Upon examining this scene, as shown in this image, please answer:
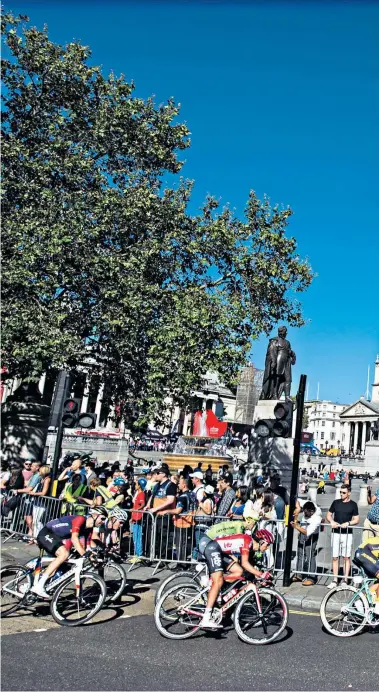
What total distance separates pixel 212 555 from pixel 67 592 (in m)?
2.08

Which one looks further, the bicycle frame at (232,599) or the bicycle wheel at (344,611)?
the bicycle wheel at (344,611)

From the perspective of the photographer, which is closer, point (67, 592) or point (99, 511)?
point (67, 592)

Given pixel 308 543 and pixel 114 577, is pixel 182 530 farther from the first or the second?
pixel 114 577

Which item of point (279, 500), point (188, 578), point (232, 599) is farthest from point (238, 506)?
point (232, 599)

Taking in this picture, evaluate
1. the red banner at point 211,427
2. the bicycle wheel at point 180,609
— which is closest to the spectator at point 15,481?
the bicycle wheel at point 180,609

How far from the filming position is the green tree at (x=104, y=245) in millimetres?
18984

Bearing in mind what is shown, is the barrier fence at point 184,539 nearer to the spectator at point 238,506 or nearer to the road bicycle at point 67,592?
the spectator at point 238,506

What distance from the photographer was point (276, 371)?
20.4 meters

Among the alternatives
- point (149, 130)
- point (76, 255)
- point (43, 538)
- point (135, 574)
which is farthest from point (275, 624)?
point (149, 130)

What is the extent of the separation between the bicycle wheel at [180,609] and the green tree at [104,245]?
1213cm

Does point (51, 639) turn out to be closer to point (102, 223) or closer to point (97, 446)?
point (102, 223)

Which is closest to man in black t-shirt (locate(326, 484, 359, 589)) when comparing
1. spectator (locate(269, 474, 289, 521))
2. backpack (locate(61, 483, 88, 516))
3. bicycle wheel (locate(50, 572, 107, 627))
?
spectator (locate(269, 474, 289, 521))

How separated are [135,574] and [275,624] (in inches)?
151

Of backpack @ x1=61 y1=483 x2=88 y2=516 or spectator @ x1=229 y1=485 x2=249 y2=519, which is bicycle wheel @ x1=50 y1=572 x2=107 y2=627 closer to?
backpack @ x1=61 y1=483 x2=88 y2=516
